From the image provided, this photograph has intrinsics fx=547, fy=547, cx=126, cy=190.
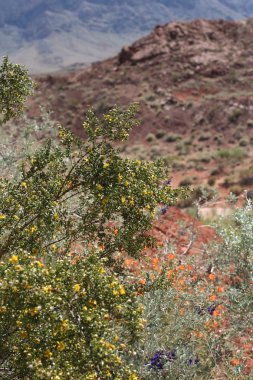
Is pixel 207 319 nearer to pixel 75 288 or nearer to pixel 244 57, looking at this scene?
pixel 75 288

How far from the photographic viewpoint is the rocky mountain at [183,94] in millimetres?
36750

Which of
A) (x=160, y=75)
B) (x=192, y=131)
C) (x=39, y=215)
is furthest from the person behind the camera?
(x=160, y=75)

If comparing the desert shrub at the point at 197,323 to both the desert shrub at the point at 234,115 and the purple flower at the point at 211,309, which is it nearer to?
the purple flower at the point at 211,309

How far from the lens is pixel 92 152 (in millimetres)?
5590

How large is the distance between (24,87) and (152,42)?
5280 cm

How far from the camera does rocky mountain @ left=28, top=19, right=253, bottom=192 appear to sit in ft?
121

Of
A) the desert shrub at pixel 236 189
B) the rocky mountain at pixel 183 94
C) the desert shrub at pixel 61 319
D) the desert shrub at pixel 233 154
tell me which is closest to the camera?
the desert shrub at pixel 61 319

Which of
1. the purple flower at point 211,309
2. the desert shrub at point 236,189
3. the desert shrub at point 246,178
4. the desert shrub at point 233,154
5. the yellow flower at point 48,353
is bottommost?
the yellow flower at point 48,353

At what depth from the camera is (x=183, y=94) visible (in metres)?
48.4

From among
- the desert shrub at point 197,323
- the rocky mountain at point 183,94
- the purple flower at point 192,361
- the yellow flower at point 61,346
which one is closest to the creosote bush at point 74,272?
the yellow flower at point 61,346

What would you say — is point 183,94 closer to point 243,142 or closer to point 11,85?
point 243,142

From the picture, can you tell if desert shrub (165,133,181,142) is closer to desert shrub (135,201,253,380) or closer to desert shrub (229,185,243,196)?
desert shrub (229,185,243,196)

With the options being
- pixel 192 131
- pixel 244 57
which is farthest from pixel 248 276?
pixel 244 57

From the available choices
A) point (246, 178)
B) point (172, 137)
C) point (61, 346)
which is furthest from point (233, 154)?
point (61, 346)
